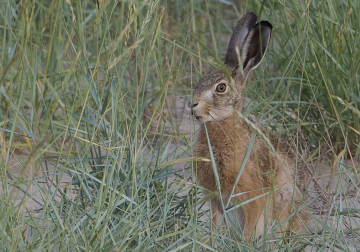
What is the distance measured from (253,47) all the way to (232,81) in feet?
0.72

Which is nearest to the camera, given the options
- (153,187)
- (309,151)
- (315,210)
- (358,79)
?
(153,187)

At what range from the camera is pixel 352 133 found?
10.5 feet

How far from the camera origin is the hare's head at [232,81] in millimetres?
2490

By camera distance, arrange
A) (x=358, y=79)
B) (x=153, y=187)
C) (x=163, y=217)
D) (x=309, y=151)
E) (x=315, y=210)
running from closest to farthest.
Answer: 1. (x=163, y=217)
2. (x=153, y=187)
3. (x=315, y=210)
4. (x=358, y=79)
5. (x=309, y=151)

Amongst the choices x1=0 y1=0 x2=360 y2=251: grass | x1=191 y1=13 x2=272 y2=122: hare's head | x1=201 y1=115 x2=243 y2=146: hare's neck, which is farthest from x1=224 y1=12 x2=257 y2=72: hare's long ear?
x1=201 y1=115 x2=243 y2=146: hare's neck

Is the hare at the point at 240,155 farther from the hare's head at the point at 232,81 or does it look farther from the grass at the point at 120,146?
the grass at the point at 120,146

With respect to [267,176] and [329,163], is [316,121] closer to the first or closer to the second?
[329,163]

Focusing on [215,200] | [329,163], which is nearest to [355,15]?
[329,163]

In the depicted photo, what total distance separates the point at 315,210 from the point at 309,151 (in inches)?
21.4

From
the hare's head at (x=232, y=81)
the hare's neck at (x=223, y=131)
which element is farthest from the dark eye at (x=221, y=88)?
the hare's neck at (x=223, y=131)

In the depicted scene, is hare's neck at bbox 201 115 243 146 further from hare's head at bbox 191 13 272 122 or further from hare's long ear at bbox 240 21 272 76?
hare's long ear at bbox 240 21 272 76

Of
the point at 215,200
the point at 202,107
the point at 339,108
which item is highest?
the point at 202,107

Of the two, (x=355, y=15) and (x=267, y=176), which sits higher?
(x=355, y=15)

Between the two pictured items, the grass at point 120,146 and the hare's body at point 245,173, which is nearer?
the grass at point 120,146
